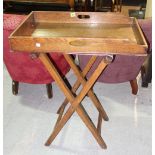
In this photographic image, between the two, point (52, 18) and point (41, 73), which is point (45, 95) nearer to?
point (41, 73)

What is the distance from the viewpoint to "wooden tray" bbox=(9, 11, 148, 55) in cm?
127

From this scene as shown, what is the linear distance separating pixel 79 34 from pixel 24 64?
76 cm

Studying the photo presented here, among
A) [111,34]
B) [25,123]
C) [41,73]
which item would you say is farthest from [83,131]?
[111,34]

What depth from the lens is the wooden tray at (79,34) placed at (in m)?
1.27

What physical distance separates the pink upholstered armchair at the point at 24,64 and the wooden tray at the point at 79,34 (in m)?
0.34

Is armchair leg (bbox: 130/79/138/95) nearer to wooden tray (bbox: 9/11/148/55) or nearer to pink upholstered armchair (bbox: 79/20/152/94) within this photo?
pink upholstered armchair (bbox: 79/20/152/94)

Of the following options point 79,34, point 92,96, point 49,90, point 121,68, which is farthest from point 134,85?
point 79,34

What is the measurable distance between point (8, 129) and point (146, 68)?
1.48m

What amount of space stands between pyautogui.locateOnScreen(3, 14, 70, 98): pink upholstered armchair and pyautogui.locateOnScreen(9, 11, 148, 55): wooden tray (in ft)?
1.12

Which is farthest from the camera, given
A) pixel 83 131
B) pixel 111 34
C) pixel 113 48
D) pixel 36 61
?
pixel 36 61

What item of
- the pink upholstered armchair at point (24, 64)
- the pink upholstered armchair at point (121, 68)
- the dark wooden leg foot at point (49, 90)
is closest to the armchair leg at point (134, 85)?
the pink upholstered armchair at point (121, 68)

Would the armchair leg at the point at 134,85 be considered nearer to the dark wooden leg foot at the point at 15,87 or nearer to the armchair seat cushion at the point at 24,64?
the armchair seat cushion at the point at 24,64

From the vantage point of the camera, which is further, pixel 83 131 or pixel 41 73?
pixel 41 73

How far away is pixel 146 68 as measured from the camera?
2500mm
